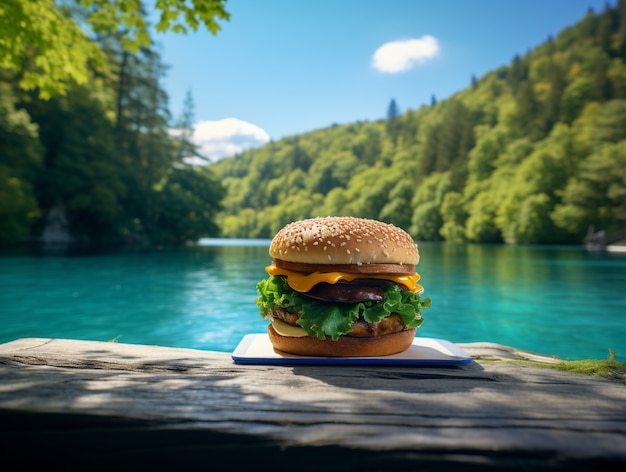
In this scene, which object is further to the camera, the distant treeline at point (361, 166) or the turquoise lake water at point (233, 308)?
the distant treeline at point (361, 166)

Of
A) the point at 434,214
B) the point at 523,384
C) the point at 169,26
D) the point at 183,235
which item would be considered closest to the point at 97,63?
the point at 169,26

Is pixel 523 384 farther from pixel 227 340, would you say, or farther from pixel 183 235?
pixel 183 235

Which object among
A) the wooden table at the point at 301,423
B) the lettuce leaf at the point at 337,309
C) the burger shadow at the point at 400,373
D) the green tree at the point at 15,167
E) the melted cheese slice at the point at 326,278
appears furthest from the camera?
the green tree at the point at 15,167

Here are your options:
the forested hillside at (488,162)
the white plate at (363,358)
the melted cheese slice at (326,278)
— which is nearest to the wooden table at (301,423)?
the white plate at (363,358)

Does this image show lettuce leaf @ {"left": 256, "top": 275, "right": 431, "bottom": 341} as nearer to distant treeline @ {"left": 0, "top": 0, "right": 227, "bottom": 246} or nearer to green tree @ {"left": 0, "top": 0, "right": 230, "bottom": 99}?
green tree @ {"left": 0, "top": 0, "right": 230, "bottom": 99}

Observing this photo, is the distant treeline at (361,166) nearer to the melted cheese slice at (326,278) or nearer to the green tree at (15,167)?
the green tree at (15,167)

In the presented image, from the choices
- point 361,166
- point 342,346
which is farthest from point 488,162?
point 342,346
